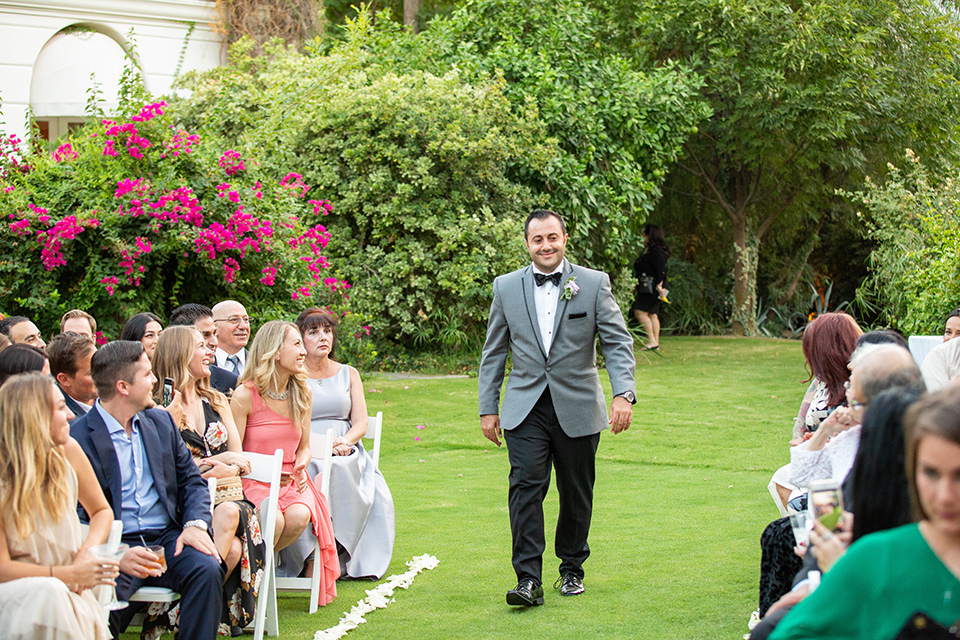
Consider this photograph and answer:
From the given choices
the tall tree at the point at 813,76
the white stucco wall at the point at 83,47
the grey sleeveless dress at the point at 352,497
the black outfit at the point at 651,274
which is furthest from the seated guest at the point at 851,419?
the tall tree at the point at 813,76

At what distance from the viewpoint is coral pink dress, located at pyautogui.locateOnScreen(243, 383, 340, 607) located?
5.42 meters

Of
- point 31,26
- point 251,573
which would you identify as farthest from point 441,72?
point 251,573

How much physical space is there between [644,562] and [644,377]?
8.16 metres

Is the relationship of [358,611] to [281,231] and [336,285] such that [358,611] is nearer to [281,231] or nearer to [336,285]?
[281,231]

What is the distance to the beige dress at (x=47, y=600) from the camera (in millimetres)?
3359

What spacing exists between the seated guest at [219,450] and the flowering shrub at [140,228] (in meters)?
4.75

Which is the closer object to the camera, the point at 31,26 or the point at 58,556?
the point at 58,556

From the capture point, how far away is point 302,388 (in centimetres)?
561

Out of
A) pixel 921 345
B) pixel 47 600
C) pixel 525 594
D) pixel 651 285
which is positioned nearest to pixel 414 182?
pixel 651 285

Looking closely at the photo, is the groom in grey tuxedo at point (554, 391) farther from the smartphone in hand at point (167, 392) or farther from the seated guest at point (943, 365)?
the seated guest at point (943, 365)

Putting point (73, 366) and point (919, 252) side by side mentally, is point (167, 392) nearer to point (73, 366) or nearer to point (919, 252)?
point (73, 366)

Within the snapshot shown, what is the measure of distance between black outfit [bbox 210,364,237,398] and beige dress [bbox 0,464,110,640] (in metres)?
2.30

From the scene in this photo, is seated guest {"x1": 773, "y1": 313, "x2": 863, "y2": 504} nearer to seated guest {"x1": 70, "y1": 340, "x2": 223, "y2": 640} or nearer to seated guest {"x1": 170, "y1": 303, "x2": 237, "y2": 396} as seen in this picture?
seated guest {"x1": 70, "y1": 340, "x2": 223, "y2": 640}

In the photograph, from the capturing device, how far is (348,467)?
19.7 ft
